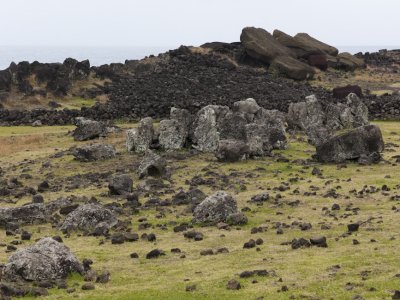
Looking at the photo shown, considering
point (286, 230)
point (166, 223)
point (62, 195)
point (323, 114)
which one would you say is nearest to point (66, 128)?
point (323, 114)

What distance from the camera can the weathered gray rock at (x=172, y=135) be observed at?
157ft

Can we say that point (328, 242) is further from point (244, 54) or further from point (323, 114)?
point (244, 54)

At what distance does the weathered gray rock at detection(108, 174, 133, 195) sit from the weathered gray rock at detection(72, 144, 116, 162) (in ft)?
35.2

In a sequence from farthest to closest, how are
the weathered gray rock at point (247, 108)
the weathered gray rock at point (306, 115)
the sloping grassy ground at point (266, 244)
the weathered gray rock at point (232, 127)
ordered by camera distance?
the weathered gray rock at point (306, 115), the weathered gray rock at point (247, 108), the weathered gray rock at point (232, 127), the sloping grassy ground at point (266, 244)

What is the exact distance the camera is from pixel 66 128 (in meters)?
64.1

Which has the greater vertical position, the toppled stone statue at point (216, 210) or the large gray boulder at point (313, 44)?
the large gray boulder at point (313, 44)

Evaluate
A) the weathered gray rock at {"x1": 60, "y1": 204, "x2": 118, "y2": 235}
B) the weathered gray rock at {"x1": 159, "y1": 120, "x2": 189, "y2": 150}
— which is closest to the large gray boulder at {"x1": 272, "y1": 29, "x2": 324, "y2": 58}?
the weathered gray rock at {"x1": 159, "y1": 120, "x2": 189, "y2": 150}

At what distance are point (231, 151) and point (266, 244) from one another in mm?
19253

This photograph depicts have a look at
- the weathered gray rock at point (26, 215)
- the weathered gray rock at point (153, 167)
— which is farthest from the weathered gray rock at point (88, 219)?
the weathered gray rock at point (153, 167)

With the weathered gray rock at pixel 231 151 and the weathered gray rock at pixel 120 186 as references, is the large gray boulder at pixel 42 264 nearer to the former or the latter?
the weathered gray rock at pixel 120 186

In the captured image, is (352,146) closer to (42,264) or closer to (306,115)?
(306,115)

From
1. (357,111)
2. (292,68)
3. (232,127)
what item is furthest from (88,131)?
(292,68)

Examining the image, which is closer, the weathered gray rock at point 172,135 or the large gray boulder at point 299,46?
the weathered gray rock at point 172,135

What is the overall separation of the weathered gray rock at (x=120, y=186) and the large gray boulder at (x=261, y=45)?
64676 millimetres
